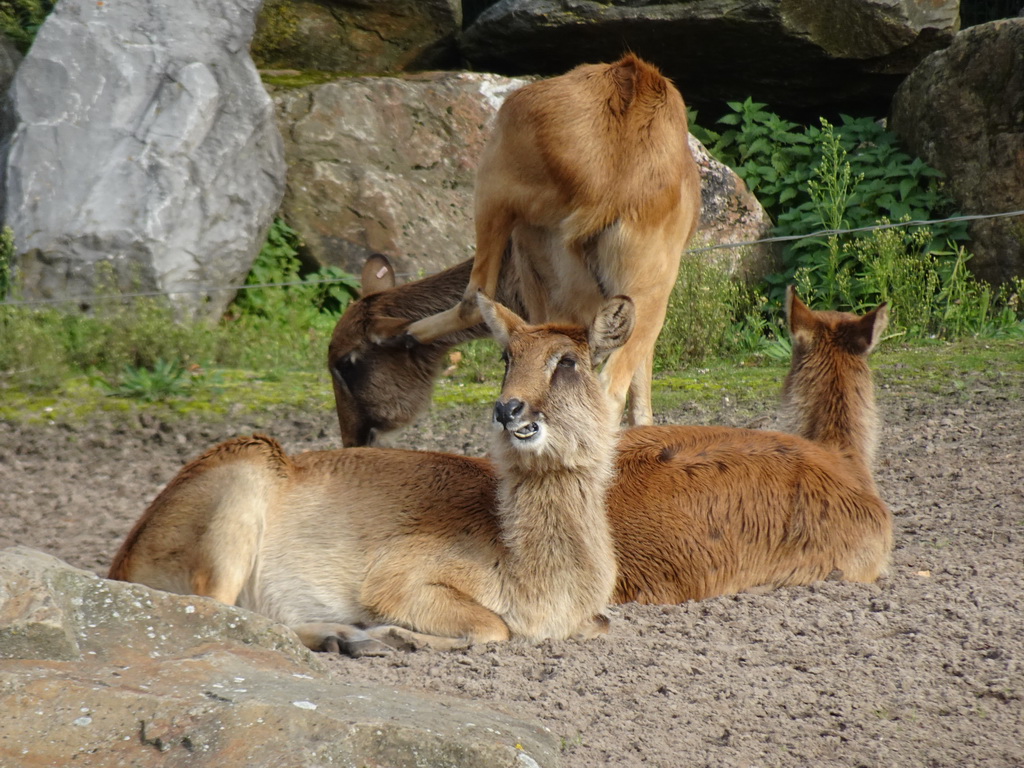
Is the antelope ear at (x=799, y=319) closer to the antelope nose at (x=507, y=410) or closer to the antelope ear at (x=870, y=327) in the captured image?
the antelope ear at (x=870, y=327)

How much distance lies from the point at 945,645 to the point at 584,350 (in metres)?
1.79

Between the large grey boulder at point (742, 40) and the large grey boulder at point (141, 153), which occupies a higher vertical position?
A: the large grey boulder at point (742, 40)

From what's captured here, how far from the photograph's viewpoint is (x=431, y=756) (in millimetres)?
3023

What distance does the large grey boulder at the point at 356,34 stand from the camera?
13344mm

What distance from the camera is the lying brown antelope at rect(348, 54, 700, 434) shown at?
587 centimetres

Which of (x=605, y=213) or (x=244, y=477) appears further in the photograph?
(x=605, y=213)

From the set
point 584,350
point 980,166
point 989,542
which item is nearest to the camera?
point 584,350

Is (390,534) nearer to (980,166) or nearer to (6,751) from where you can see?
(6,751)

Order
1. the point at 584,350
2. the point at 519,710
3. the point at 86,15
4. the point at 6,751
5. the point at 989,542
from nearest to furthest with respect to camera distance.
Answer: the point at 6,751 < the point at 519,710 < the point at 584,350 < the point at 989,542 < the point at 86,15

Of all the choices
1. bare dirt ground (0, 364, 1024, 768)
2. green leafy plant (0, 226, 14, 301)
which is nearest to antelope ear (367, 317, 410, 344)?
bare dirt ground (0, 364, 1024, 768)

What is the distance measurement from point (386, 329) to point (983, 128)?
24.7 ft

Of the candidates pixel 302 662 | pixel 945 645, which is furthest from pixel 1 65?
pixel 945 645

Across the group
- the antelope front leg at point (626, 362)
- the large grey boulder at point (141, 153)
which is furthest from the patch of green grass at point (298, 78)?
the antelope front leg at point (626, 362)

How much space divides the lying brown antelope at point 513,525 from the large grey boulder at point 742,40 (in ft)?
27.1
